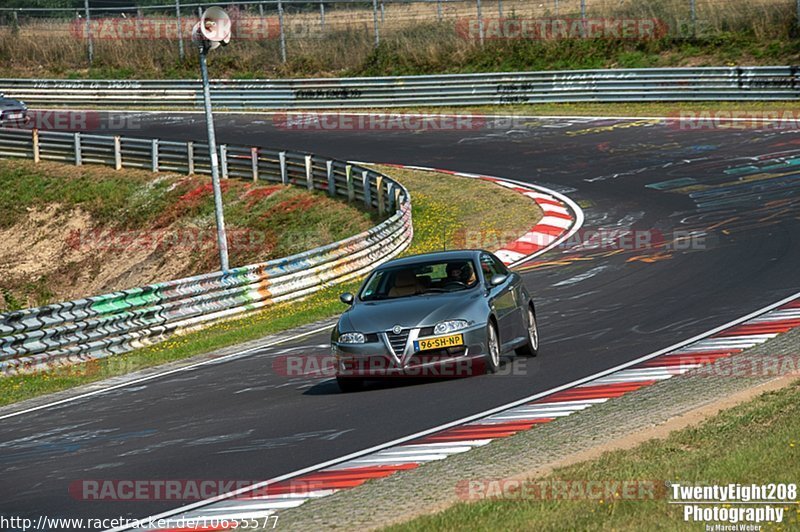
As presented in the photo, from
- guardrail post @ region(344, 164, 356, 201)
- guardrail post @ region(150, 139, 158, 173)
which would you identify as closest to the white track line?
guardrail post @ region(344, 164, 356, 201)

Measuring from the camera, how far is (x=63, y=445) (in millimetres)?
12062

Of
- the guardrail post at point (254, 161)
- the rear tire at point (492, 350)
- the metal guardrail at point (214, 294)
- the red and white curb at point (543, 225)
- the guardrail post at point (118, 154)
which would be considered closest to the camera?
the rear tire at point (492, 350)

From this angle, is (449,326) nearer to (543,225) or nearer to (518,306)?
(518,306)

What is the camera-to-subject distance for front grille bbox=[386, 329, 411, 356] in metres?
13.1

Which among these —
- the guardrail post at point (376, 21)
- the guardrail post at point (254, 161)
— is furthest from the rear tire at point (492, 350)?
the guardrail post at point (376, 21)

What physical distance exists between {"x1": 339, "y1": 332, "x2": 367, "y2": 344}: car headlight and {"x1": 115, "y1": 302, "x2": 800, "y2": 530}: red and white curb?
6.99 ft

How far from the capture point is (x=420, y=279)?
14258 mm

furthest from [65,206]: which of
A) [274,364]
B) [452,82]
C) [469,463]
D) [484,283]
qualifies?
[469,463]

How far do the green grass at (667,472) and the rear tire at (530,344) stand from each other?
4437 millimetres

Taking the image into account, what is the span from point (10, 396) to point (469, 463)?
8878 mm

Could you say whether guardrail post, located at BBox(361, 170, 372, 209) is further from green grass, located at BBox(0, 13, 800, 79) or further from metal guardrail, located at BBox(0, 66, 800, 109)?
green grass, located at BBox(0, 13, 800, 79)

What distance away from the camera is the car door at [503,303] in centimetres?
1378

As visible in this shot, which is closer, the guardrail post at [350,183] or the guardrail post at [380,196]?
the guardrail post at [380,196]

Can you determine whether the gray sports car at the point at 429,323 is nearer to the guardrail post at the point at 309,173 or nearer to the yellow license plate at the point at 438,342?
the yellow license plate at the point at 438,342
